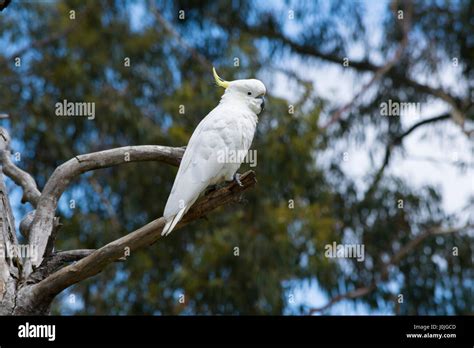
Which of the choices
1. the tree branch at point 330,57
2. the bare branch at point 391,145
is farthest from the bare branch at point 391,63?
the bare branch at point 391,145

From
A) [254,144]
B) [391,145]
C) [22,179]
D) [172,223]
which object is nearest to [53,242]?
[172,223]

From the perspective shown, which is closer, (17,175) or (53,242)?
(53,242)

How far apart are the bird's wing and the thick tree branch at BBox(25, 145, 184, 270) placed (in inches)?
8.5

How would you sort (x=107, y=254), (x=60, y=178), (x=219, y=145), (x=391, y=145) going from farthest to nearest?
(x=391, y=145), (x=219, y=145), (x=60, y=178), (x=107, y=254)

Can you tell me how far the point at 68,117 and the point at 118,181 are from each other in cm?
105

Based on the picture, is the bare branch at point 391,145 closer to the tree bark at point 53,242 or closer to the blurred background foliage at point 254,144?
the blurred background foliage at point 254,144

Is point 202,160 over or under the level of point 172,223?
over

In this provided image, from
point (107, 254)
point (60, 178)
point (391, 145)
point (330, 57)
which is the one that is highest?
point (330, 57)

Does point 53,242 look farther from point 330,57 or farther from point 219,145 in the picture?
point 330,57

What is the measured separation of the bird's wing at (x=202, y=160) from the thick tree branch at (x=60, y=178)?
8.5 inches

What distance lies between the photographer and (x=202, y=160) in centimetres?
443

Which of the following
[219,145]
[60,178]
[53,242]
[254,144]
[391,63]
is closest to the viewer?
[53,242]

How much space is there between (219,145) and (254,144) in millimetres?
4699
